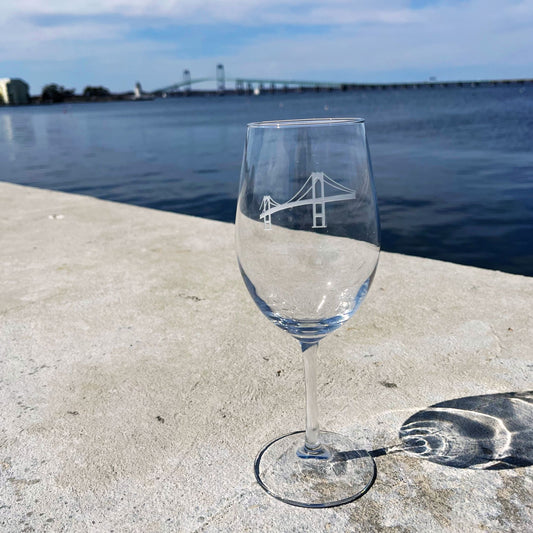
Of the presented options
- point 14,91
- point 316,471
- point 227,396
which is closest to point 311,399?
point 316,471

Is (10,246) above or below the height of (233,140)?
above

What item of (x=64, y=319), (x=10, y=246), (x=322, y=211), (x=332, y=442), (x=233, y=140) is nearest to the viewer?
(x=322, y=211)

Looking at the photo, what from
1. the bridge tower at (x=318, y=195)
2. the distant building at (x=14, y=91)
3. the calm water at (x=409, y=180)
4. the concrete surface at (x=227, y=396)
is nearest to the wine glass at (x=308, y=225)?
the bridge tower at (x=318, y=195)

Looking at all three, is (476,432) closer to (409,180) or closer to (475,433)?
(475,433)

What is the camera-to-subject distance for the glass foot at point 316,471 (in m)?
1.23

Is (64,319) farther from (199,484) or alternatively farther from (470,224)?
(470,224)

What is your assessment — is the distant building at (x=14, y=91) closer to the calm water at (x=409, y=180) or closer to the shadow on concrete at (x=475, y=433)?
the calm water at (x=409, y=180)

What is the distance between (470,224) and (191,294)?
23.9 ft

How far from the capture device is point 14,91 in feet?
384

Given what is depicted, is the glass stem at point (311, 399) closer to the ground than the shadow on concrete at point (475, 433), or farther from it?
farther from it

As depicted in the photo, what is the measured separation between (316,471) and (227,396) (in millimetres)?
403

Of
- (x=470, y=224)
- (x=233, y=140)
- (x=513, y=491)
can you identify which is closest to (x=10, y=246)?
(x=513, y=491)

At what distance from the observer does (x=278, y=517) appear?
1.17m

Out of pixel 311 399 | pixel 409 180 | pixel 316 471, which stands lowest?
pixel 409 180
